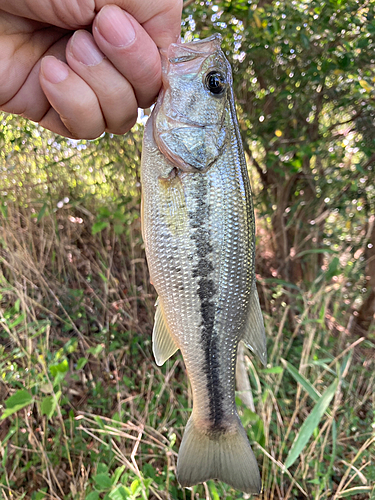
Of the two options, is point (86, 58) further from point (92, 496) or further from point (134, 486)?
point (92, 496)

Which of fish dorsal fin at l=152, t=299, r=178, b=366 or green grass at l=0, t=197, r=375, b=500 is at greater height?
fish dorsal fin at l=152, t=299, r=178, b=366

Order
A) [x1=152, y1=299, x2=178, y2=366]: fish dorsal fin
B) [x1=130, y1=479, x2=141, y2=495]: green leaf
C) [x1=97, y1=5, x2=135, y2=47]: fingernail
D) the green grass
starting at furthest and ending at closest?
1. the green grass
2. [x1=130, y1=479, x2=141, y2=495]: green leaf
3. [x1=152, y1=299, x2=178, y2=366]: fish dorsal fin
4. [x1=97, y1=5, x2=135, y2=47]: fingernail

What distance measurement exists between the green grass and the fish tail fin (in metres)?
0.45

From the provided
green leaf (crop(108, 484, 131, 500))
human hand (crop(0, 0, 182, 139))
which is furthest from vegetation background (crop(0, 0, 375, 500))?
human hand (crop(0, 0, 182, 139))

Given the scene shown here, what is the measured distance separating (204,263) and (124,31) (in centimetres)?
96

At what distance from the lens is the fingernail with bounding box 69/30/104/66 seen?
1.25 m

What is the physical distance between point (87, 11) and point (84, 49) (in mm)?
136

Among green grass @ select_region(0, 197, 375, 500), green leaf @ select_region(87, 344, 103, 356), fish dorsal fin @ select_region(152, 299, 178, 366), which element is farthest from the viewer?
green leaf @ select_region(87, 344, 103, 356)

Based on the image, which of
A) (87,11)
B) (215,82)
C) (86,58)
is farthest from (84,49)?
(215,82)

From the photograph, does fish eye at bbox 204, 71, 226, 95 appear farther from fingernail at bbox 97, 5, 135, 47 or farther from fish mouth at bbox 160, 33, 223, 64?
fingernail at bbox 97, 5, 135, 47

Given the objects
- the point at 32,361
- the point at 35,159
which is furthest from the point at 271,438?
the point at 35,159

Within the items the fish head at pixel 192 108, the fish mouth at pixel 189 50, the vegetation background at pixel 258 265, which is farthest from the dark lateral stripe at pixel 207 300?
the vegetation background at pixel 258 265

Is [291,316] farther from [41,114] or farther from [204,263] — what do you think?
[41,114]

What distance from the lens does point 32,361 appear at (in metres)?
2.42
